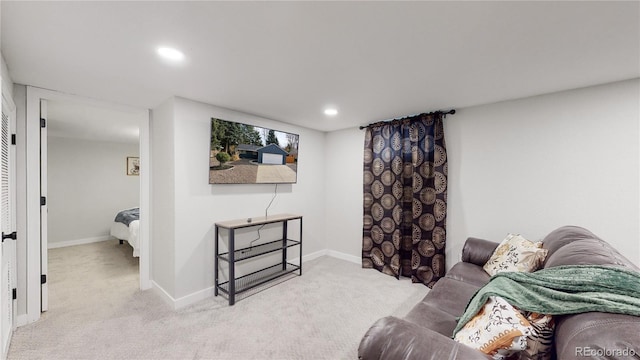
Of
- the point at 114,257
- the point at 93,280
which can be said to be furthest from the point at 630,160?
the point at 114,257

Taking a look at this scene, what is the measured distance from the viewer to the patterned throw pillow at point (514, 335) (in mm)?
1034

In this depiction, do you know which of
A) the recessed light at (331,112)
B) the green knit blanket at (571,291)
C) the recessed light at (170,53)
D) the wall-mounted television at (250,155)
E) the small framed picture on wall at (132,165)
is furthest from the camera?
the small framed picture on wall at (132,165)

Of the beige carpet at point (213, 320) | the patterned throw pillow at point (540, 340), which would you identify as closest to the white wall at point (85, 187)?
the beige carpet at point (213, 320)

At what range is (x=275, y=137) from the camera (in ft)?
11.8

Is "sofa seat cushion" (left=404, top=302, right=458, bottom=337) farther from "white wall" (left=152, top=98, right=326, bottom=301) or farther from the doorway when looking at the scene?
the doorway

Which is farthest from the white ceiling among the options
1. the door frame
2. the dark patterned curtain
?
the dark patterned curtain

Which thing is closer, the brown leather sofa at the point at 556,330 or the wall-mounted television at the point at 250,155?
the brown leather sofa at the point at 556,330

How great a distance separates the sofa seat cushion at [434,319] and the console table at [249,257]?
1862mm

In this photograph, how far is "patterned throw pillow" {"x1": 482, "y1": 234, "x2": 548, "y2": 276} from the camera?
80.0 inches

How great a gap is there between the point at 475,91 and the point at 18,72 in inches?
154

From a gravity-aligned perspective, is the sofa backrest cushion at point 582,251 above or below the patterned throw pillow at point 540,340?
above

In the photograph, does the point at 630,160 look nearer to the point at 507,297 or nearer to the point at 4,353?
the point at 507,297

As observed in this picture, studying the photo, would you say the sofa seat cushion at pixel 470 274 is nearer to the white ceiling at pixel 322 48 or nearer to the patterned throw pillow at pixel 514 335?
the patterned throw pillow at pixel 514 335

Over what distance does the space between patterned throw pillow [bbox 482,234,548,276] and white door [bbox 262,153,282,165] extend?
268 cm
